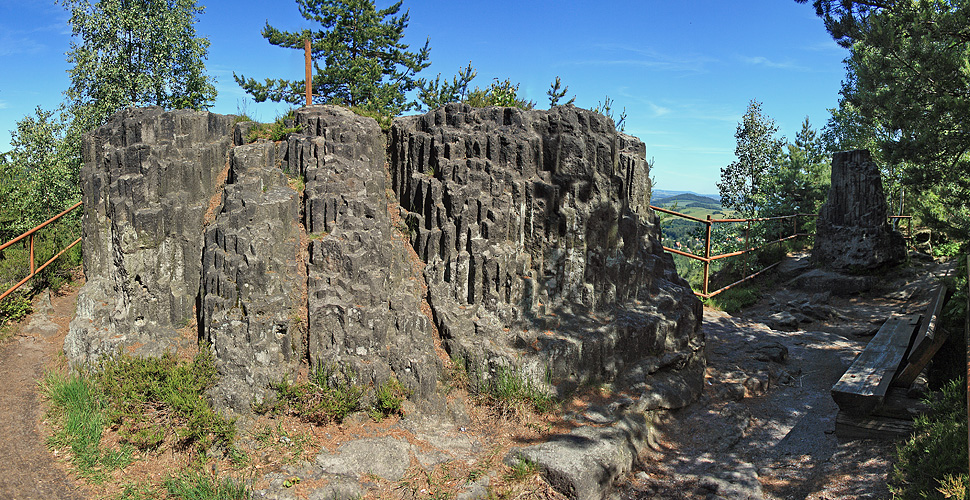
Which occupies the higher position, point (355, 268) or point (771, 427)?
point (355, 268)

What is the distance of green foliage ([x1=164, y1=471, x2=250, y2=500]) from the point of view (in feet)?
16.9

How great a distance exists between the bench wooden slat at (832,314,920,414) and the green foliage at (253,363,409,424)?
17.3 ft

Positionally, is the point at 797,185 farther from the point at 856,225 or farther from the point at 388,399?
the point at 388,399

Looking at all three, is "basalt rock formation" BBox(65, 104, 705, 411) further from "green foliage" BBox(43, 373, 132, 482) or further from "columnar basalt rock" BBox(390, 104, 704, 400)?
"green foliage" BBox(43, 373, 132, 482)

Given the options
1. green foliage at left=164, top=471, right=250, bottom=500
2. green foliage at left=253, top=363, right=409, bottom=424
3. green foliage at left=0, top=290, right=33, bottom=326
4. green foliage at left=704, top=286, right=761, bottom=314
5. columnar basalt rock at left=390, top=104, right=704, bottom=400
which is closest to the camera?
green foliage at left=164, top=471, right=250, bottom=500

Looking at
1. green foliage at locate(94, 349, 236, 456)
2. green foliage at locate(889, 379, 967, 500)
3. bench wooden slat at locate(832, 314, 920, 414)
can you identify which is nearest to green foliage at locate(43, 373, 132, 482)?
green foliage at locate(94, 349, 236, 456)

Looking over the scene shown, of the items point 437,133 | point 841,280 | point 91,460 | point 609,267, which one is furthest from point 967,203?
point 91,460

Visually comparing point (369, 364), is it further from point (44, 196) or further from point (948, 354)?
point (44, 196)

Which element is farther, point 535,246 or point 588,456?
point 535,246

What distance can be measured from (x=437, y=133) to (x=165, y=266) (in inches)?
164

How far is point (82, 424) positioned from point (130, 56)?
14222 millimetres

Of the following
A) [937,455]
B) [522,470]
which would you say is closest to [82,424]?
[522,470]

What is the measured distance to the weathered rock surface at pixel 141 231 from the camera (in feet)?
23.8

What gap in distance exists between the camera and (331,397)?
641 centimetres
